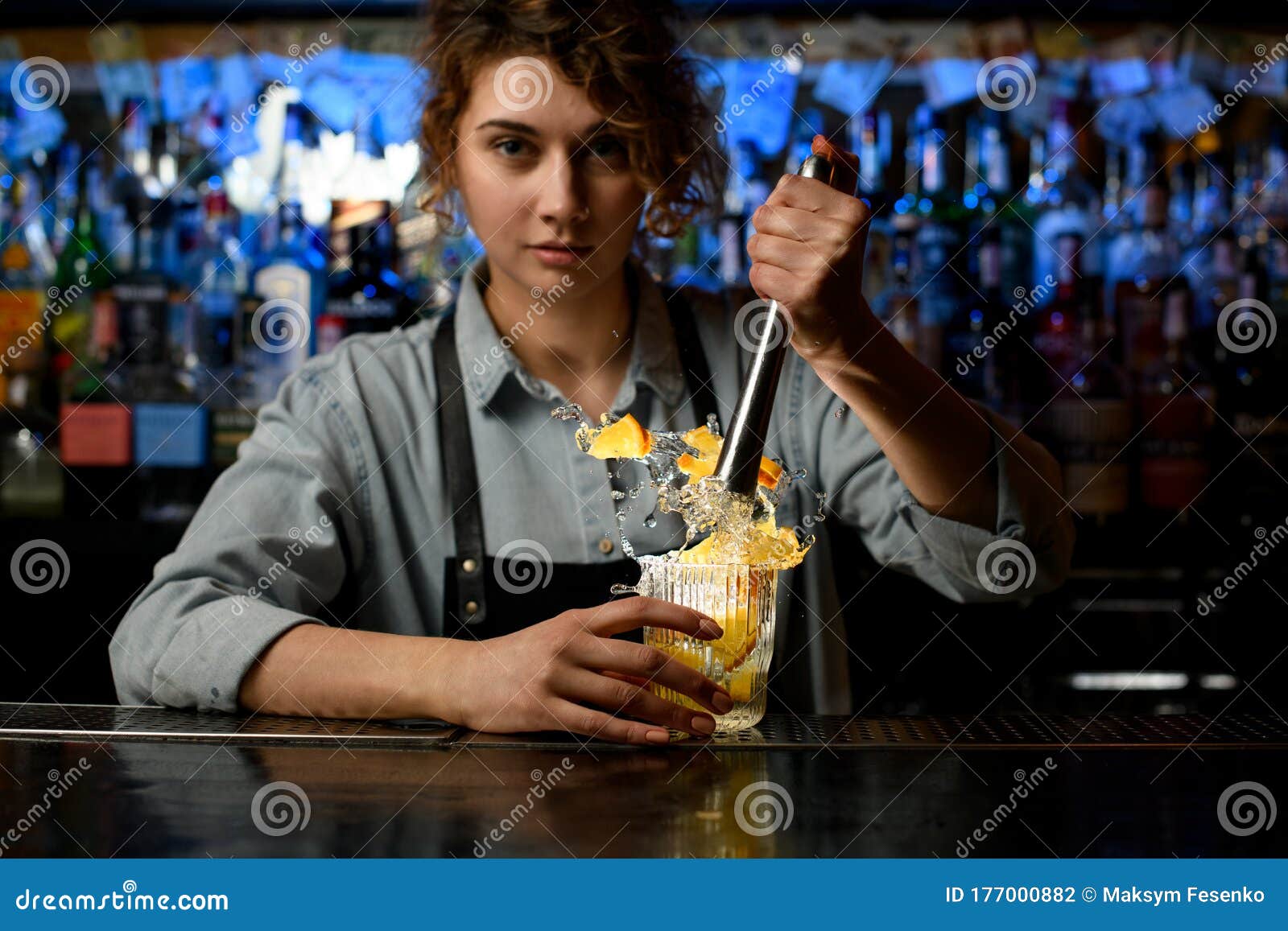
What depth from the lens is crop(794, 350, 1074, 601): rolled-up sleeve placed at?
4.28 ft

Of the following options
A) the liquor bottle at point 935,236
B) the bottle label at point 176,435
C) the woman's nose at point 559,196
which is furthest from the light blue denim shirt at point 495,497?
the bottle label at point 176,435

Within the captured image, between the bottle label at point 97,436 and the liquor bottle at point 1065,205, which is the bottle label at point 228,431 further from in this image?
the liquor bottle at point 1065,205

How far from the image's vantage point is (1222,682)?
2348 mm

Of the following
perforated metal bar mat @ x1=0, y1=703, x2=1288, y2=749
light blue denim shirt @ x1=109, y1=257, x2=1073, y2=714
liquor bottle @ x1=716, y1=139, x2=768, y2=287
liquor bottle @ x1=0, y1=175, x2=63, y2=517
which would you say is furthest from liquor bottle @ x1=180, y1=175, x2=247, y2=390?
perforated metal bar mat @ x1=0, y1=703, x2=1288, y2=749

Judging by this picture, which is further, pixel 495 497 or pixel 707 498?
pixel 495 497

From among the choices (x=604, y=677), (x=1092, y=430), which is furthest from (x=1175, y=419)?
(x=604, y=677)

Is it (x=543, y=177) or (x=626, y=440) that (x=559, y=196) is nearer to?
(x=543, y=177)

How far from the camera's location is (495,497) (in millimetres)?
1516

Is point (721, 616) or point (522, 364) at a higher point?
point (522, 364)

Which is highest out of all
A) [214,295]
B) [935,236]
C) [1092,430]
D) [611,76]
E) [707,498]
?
[611,76]

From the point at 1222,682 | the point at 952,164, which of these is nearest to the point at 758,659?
the point at 1222,682

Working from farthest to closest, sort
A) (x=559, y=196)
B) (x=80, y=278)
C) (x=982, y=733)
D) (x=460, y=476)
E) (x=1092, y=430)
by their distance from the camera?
(x=80, y=278) → (x=1092, y=430) → (x=460, y=476) → (x=559, y=196) → (x=982, y=733)

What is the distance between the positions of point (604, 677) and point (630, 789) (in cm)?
15

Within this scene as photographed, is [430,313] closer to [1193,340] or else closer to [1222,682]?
[1193,340]
